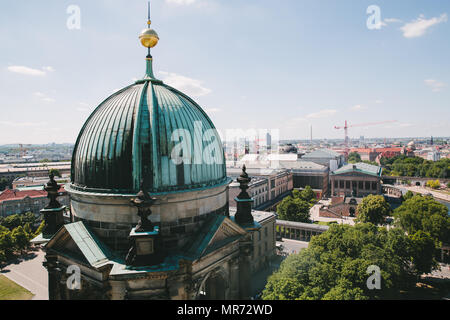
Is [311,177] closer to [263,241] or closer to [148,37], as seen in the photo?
[263,241]

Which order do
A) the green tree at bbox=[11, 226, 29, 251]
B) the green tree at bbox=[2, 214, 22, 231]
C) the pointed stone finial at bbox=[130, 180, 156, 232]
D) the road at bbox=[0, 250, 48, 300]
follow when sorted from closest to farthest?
the pointed stone finial at bbox=[130, 180, 156, 232], the road at bbox=[0, 250, 48, 300], the green tree at bbox=[11, 226, 29, 251], the green tree at bbox=[2, 214, 22, 231]

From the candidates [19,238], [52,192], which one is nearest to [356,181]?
[19,238]

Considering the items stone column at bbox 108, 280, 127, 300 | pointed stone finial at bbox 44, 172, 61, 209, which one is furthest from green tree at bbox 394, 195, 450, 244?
pointed stone finial at bbox 44, 172, 61, 209

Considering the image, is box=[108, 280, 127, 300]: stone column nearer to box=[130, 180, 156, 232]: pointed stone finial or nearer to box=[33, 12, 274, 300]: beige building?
box=[33, 12, 274, 300]: beige building

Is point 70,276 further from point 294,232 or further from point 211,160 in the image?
point 294,232

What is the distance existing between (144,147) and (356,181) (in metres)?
112

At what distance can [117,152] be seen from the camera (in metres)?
17.4

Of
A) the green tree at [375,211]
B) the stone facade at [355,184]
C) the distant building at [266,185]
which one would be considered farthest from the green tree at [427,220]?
the stone facade at [355,184]

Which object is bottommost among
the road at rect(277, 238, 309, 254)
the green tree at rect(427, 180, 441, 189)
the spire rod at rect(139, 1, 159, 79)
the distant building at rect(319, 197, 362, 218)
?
the road at rect(277, 238, 309, 254)

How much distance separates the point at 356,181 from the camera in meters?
112

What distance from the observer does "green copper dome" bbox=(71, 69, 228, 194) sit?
17.0 meters

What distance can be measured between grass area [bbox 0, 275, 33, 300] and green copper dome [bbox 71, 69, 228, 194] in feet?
127

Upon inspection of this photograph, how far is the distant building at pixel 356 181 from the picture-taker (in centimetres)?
10912

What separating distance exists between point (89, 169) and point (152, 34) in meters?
11.1
